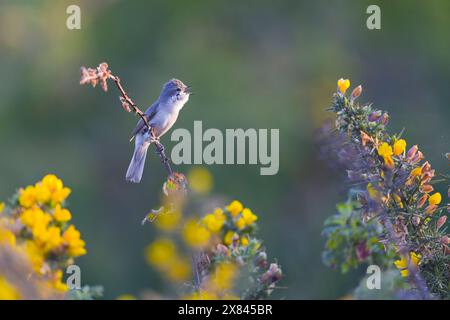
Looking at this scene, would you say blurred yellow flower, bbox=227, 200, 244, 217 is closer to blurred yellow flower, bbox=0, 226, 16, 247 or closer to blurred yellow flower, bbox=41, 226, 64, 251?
blurred yellow flower, bbox=41, 226, 64, 251

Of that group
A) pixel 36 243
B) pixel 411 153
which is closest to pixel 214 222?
pixel 411 153

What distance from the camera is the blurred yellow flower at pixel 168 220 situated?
2777mm

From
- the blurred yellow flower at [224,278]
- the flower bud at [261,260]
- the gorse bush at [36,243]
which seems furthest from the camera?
the flower bud at [261,260]

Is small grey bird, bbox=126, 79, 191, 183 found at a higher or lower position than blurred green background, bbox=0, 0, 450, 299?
lower

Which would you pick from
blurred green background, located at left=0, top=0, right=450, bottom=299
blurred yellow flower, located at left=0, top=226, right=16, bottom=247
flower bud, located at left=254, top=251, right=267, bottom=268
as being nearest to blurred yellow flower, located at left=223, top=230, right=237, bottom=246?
flower bud, located at left=254, top=251, right=267, bottom=268

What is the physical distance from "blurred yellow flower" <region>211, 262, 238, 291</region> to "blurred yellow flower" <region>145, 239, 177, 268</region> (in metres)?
0.18

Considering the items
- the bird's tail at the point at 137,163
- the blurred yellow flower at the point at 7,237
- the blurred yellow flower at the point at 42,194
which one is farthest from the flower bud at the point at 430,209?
the bird's tail at the point at 137,163

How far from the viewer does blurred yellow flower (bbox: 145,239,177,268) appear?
2570 mm

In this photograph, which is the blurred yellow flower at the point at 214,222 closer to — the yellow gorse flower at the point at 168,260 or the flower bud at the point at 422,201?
the yellow gorse flower at the point at 168,260

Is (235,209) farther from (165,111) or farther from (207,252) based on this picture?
(165,111)

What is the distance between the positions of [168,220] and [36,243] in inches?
17.4

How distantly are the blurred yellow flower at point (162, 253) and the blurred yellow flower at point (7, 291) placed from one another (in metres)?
0.47

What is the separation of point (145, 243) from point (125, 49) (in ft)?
14.6

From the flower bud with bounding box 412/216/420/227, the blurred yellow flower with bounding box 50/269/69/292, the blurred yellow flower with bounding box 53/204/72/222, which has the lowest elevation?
the blurred yellow flower with bounding box 50/269/69/292
